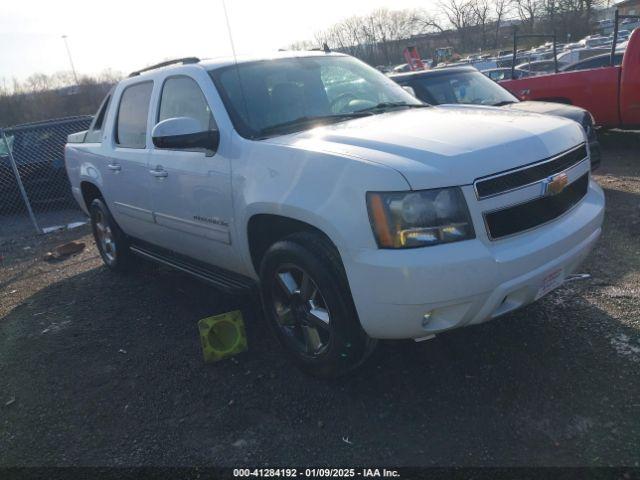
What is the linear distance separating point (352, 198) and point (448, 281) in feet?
1.97

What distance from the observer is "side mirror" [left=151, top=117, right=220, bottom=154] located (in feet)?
11.1

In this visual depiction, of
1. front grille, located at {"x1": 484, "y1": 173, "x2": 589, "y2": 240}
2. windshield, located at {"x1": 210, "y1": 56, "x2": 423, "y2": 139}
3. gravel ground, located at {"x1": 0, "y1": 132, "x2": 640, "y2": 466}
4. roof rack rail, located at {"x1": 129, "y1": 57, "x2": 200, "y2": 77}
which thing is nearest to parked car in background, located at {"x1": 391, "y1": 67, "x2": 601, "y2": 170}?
gravel ground, located at {"x1": 0, "y1": 132, "x2": 640, "y2": 466}

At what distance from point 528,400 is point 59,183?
31.7 feet

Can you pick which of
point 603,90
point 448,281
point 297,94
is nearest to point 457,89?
point 603,90

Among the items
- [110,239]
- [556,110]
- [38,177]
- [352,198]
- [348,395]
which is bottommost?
[348,395]

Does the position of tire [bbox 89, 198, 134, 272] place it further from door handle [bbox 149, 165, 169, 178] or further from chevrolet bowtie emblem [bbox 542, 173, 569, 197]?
chevrolet bowtie emblem [bbox 542, 173, 569, 197]

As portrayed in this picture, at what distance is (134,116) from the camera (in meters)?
4.87

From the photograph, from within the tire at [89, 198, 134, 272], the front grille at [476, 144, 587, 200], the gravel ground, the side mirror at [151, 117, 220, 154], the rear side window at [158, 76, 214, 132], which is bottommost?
the gravel ground

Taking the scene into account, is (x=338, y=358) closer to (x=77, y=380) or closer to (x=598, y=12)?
(x=77, y=380)

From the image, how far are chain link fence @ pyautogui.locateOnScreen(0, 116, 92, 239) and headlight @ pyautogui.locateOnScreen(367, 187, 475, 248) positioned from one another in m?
8.38

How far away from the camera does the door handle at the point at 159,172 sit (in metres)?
4.11

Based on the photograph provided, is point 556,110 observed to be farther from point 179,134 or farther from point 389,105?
point 179,134

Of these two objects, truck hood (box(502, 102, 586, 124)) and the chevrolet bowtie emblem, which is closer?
the chevrolet bowtie emblem

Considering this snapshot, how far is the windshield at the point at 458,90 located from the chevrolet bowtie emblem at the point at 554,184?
475cm
